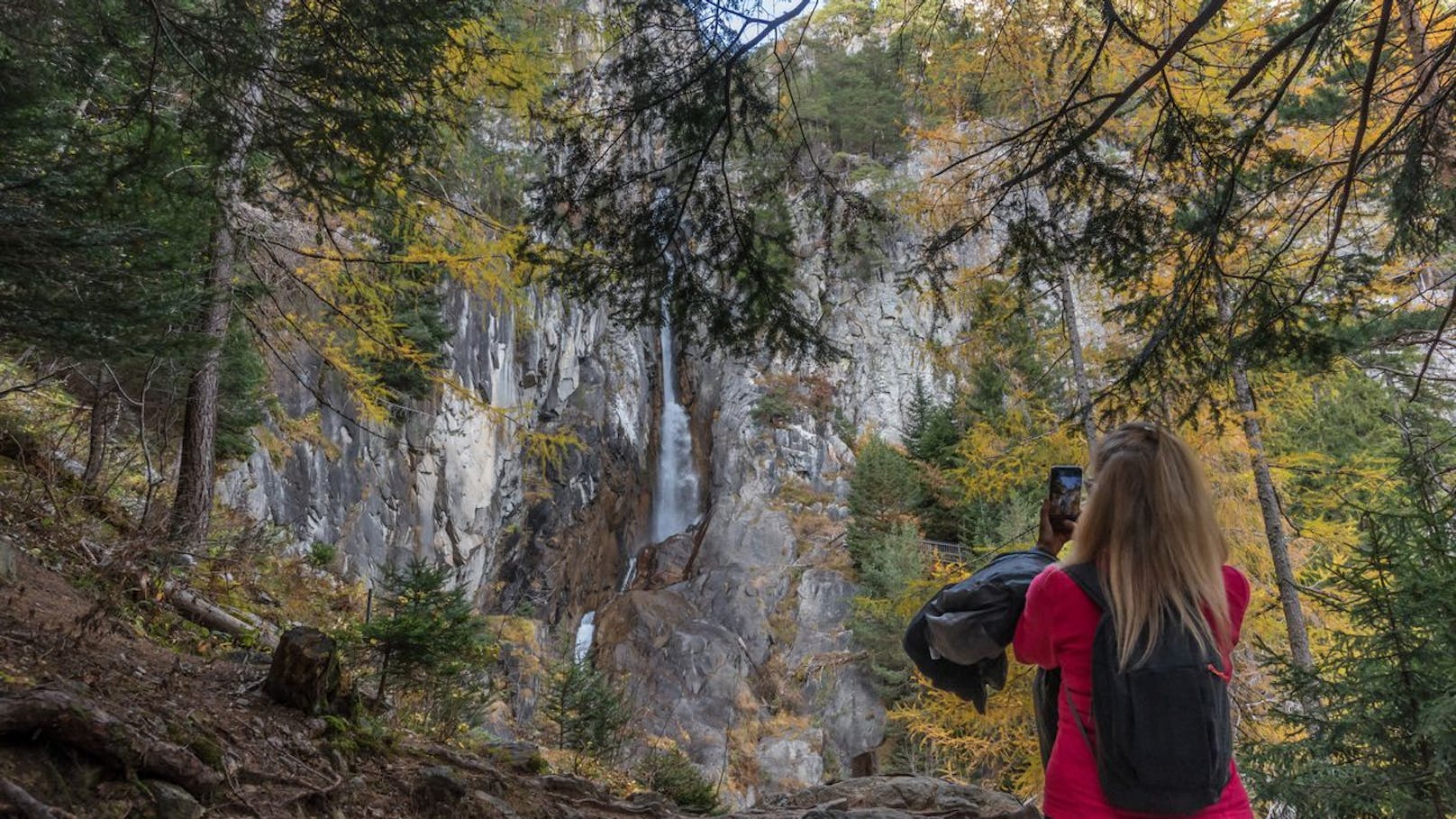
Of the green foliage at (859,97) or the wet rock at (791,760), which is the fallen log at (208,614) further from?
the wet rock at (791,760)

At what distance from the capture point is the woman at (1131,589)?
1617mm

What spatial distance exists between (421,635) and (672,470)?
2322 centimetres

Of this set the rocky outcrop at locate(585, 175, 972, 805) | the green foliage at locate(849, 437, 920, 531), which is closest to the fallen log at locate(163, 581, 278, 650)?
the rocky outcrop at locate(585, 175, 972, 805)

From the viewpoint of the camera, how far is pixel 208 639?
440 centimetres

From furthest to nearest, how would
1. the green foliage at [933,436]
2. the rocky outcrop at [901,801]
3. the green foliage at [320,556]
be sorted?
1. the green foliage at [933,436]
2. the green foliage at [320,556]
3. the rocky outcrop at [901,801]

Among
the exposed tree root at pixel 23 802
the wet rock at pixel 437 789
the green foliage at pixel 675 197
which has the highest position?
the green foliage at pixel 675 197

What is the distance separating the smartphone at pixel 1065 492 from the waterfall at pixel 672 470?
2385cm

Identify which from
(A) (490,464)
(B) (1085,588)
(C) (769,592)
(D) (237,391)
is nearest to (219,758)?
(B) (1085,588)

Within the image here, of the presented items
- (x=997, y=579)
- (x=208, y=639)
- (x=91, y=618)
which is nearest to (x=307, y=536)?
(x=208, y=639)

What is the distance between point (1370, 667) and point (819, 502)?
21119 millimetres

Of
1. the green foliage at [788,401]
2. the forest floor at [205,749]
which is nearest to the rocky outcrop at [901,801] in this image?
the forest floor at [205,749]

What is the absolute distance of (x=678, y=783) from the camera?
6.05 metres

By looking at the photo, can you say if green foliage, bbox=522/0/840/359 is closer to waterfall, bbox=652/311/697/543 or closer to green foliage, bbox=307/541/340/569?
green foliage, bbox=307/541/340/569

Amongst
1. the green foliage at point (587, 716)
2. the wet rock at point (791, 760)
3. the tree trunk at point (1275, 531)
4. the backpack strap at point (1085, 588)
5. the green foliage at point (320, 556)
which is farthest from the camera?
the wet rock at point (791, 760)
